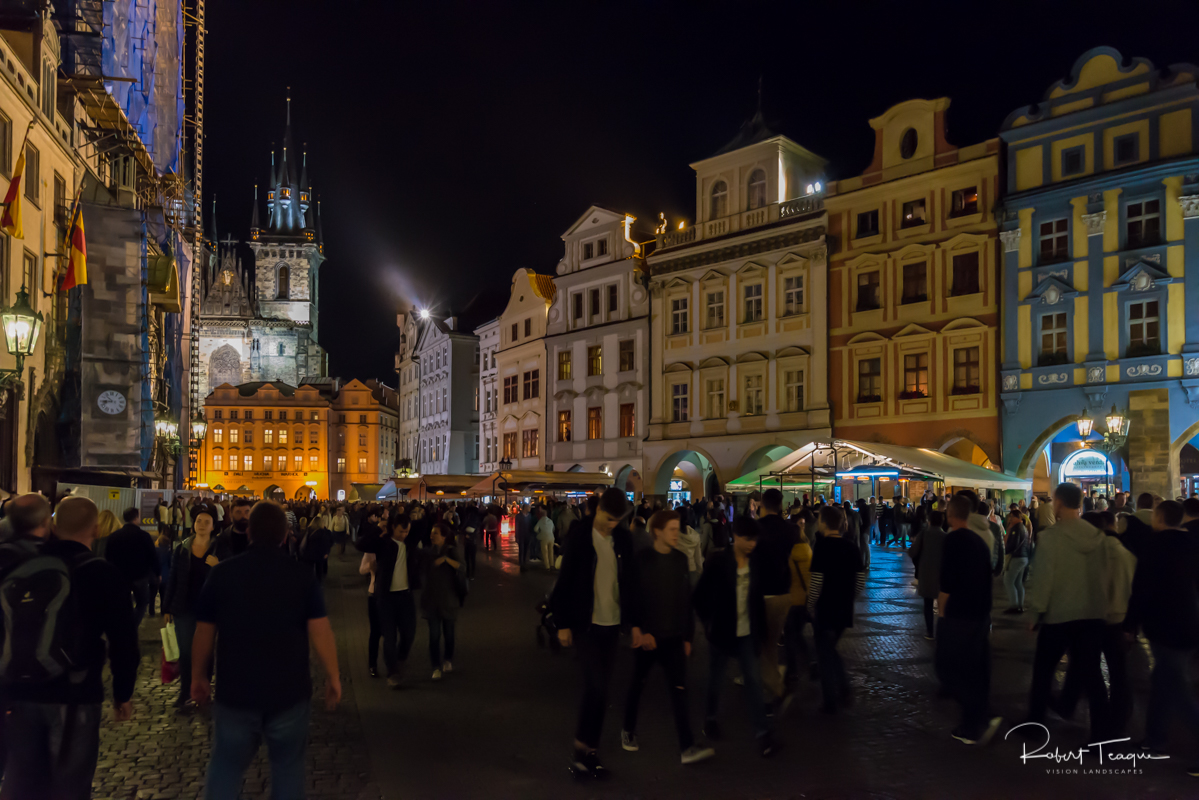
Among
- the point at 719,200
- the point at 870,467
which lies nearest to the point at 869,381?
the point at 719,200

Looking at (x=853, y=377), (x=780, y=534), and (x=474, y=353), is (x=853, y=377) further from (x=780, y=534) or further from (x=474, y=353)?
(x=474, y=353)

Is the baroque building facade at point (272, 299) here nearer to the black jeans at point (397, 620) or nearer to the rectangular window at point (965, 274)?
the rectangular window at point (965, 274)

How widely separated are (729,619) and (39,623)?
4448 mm

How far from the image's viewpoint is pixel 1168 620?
270 inches

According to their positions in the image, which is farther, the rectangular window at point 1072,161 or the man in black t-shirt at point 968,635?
the rectangular window at point 1072,161

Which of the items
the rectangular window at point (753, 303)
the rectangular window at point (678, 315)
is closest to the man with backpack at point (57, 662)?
the rectangular window at point (753, 303)

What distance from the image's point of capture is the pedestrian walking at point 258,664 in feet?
14.6

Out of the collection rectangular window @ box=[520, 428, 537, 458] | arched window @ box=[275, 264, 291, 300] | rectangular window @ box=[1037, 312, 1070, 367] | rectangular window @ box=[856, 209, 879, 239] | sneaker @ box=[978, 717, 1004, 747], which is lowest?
sneaker @ box=[978, 717, 1004, 747]

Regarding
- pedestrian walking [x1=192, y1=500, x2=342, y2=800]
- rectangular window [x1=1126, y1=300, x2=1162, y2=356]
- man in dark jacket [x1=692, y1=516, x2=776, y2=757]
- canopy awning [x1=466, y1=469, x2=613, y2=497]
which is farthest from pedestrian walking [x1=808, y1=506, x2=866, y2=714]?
rectangular window [x1=1126, y1=300, x2=1162, y2=356]

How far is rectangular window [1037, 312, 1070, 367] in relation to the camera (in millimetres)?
29312

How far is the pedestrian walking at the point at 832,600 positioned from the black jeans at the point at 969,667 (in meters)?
0.93

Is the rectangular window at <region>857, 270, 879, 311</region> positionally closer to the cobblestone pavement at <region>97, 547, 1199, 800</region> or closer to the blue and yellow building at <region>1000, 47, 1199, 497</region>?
the blue and yellow building at <region>1000, 47, 1199, 497</region>

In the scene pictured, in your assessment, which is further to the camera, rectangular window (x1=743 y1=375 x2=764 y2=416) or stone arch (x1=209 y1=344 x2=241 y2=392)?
stone arch (x1=209 y1=344 x2=241 y2=392)

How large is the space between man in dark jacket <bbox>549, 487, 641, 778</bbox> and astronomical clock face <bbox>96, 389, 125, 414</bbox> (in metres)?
25.0
